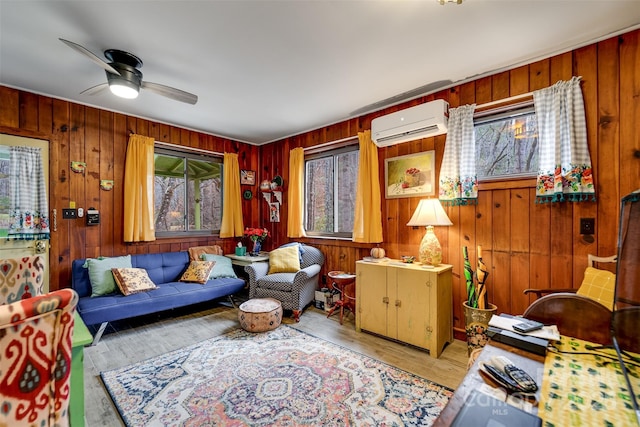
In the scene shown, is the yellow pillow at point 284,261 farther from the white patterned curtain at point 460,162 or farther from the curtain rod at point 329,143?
the white patterned curtain at point 460,162

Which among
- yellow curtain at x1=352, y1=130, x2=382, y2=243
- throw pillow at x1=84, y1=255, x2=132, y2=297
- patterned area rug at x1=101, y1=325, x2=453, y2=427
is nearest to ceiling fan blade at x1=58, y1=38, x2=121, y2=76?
throw pillow at x1=84, y1=255, x2=132, y2=297

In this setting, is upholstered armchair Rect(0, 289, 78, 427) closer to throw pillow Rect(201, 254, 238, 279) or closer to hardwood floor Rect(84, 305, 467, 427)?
hardwood floor Rect(84, 305, 467, 427)

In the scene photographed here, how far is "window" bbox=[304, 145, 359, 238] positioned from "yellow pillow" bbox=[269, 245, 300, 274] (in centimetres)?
57

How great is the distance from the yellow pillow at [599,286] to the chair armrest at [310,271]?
2454mm

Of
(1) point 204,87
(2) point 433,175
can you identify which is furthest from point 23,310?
(2) point 433,175

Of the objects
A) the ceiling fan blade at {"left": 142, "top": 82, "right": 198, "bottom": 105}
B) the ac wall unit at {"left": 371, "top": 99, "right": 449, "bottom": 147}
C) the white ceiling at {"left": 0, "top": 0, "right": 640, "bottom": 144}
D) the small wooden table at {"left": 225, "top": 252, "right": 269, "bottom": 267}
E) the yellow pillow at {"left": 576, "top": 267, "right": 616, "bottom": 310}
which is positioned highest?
the white ceiling at {"left": 0, "top": 0, "right": 640, "bottom": 144}

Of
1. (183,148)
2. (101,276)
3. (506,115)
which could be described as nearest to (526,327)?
(506,115)

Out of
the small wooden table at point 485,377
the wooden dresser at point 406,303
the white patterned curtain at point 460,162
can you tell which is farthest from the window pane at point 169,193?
the small wooden table at point 485,377

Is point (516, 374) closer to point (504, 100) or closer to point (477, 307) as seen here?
point (477, 307)

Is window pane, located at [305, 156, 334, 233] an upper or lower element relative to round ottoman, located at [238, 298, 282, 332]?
upper

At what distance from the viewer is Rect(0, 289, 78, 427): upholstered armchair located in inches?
30.6

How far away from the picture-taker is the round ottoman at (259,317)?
2.95 metres

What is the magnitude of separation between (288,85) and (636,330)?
285 centimetres

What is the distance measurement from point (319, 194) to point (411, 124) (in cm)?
181
